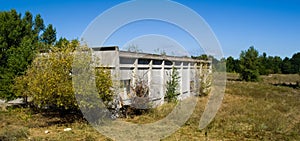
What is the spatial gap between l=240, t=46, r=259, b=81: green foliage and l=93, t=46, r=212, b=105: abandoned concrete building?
17.9 m

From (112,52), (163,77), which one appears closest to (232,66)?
(163,77)

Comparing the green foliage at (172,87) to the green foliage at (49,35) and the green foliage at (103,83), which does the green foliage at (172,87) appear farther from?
the green foliage at (49,35)

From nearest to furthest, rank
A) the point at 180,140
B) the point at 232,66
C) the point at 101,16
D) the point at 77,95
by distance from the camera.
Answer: the point at 180,140
the point at 101,16
the point at 77,95
the point at 232,66

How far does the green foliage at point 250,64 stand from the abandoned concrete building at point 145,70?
1790 centimetres

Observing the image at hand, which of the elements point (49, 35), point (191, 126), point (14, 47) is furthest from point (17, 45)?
point (191, 126)

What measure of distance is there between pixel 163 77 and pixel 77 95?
558 centimetres

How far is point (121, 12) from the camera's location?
745 centimetres

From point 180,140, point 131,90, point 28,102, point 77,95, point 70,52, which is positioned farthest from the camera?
point 28,102

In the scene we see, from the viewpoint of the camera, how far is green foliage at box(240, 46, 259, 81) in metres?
→ 31.5

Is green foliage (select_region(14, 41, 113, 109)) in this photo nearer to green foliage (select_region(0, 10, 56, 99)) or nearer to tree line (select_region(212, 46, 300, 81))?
green foliage (select_region(0, 10, 56, 99))

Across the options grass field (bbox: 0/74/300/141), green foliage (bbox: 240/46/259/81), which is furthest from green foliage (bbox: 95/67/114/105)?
green foliage (bbox: 240/46/259/81)

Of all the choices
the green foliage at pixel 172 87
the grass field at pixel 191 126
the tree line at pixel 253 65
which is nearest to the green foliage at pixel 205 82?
the tree line at pixel 253 65

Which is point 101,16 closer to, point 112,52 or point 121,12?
point 121,12

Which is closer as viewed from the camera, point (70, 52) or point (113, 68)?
point (70, 52)
